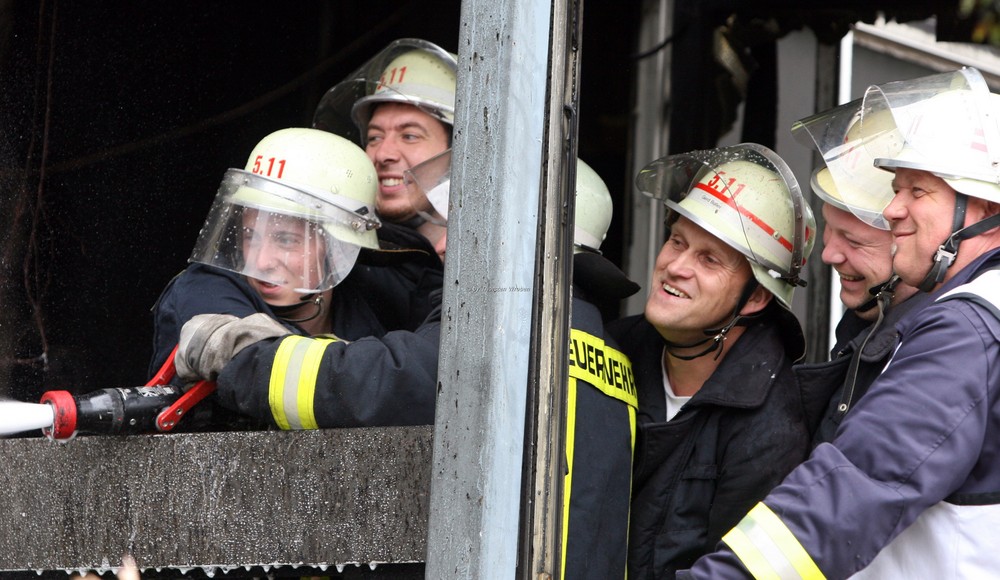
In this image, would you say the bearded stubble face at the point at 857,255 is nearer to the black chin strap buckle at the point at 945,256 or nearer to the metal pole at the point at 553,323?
the black chin strap buckle at the point at 945,256

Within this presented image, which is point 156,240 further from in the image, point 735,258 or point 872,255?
point 872,255

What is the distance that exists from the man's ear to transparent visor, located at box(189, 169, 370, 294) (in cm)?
102

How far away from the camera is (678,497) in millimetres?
3002

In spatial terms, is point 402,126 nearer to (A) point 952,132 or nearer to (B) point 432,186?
(B) point 432,186

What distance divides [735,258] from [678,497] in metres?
0.66

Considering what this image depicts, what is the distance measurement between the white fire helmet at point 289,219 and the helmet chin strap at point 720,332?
86 centimetres

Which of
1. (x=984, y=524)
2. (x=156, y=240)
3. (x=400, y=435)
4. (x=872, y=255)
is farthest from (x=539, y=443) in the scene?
(x=156, y=240)

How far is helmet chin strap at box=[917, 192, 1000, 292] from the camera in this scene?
7.96ft

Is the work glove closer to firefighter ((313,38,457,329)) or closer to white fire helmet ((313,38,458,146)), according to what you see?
firefighter ((313,38,457,329))

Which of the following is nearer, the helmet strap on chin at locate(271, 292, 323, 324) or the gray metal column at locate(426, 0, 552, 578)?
the gray metal column at locate(426, 0, 552, 578)

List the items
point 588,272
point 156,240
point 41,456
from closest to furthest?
point 41,456
point 588,272
point 156,240

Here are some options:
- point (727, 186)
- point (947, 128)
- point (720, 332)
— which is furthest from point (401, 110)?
point (947, 128)

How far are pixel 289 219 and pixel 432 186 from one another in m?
0.55

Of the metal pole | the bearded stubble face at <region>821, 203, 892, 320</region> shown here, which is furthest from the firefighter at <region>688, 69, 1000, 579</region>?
the bearded stubble face at <region>821, 203, 892, 320</region>
